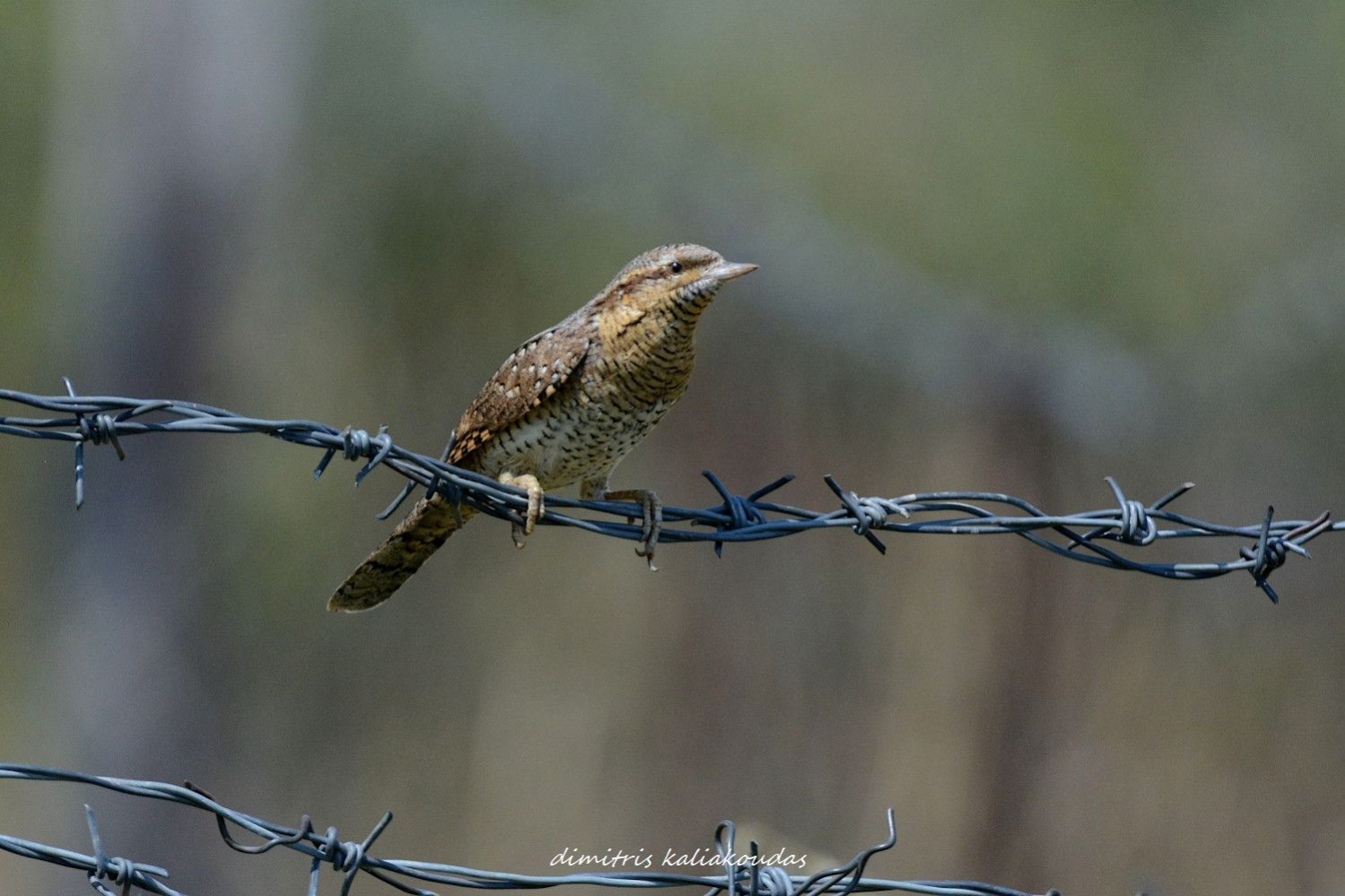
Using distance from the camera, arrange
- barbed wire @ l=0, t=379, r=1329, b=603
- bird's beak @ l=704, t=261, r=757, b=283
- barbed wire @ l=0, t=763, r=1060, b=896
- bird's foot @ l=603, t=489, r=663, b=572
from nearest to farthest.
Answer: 1. barbed wire @ l=0, t=763, r=1060, b=896
2. barbed wire @ l=0, t=379, r=1329, b=603
3. bird's beak @ l=704, t=261, r=757, b=283
4. bird's foot @ l=603, t=489, r=663, b=572

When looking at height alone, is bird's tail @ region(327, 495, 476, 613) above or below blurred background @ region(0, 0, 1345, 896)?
below

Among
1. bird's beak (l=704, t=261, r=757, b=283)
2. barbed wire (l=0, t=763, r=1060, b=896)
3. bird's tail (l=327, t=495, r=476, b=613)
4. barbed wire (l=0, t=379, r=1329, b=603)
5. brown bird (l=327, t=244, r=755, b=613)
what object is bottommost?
barbed wire (l=0, t=763, r=1060, b=896)

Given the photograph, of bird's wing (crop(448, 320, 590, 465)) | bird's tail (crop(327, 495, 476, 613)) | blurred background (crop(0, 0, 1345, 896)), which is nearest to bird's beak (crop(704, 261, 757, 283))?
bird's wing (crop(448, 320, 590, 465))

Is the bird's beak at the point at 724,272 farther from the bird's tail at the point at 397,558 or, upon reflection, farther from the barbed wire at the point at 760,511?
the bird's tail at the point at 397,558

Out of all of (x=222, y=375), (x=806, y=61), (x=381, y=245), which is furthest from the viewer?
(x=806, y=61)

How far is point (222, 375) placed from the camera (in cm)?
825

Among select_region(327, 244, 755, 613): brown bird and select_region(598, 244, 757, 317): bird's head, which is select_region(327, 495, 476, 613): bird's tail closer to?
select_region(327, 244, 755, 613): brown bird

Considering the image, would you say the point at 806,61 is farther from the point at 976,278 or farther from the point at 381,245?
the point at 381,245

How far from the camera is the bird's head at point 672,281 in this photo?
322cm

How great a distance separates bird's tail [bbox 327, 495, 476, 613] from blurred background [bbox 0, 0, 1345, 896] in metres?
2.30

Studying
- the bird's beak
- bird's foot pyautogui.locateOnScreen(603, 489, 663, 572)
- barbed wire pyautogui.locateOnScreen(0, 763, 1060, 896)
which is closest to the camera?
barbed wire pyautogui.locateOnScreen(0, 763, 1060, 896)

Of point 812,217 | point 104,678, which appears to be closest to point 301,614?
point 104,678

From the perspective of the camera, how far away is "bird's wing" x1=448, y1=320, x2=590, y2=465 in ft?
10.8

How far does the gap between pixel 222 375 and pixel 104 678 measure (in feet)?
6.41
